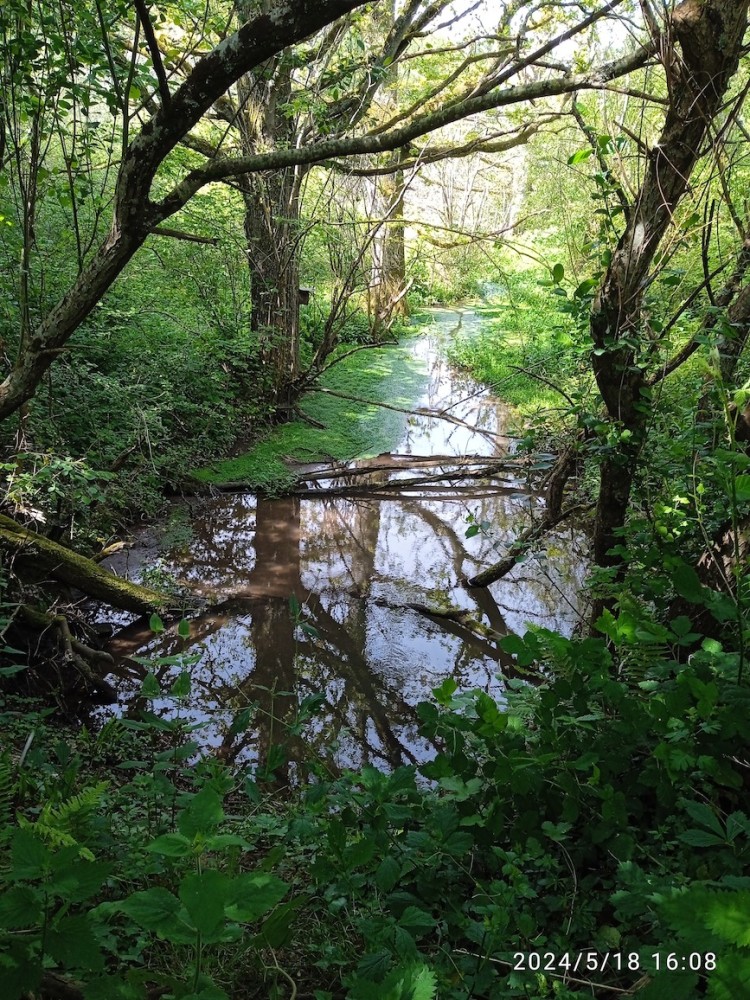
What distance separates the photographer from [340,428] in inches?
364

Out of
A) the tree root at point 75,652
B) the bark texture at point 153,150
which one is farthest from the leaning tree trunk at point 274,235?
the tree root at point 75,652

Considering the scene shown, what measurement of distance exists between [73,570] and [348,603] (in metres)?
2.07

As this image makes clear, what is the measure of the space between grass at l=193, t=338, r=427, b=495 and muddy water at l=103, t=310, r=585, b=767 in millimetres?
321

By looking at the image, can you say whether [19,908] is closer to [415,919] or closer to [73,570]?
[415,919]

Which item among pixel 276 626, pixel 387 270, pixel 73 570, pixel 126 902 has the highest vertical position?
pixel 387 270

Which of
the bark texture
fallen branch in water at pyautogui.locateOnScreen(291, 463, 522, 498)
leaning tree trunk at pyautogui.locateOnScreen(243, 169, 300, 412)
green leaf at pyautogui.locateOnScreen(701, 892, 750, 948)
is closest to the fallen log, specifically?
the bark texture

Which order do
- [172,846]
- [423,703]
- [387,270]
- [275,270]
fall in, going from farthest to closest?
[387,270] → [275,270] → [423,703] → [172,846]

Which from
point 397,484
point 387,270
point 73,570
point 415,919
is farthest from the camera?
point 387,270

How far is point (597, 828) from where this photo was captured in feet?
6.34

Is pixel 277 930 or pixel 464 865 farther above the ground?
Result: pixel 277 930

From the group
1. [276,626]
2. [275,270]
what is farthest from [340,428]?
[276,626]

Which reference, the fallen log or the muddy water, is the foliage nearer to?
the muddy water

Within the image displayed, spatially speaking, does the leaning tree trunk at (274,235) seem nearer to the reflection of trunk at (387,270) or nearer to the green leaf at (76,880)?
the reflection of trunk at (387,270)

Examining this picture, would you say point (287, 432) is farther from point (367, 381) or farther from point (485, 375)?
point (485, 375)
